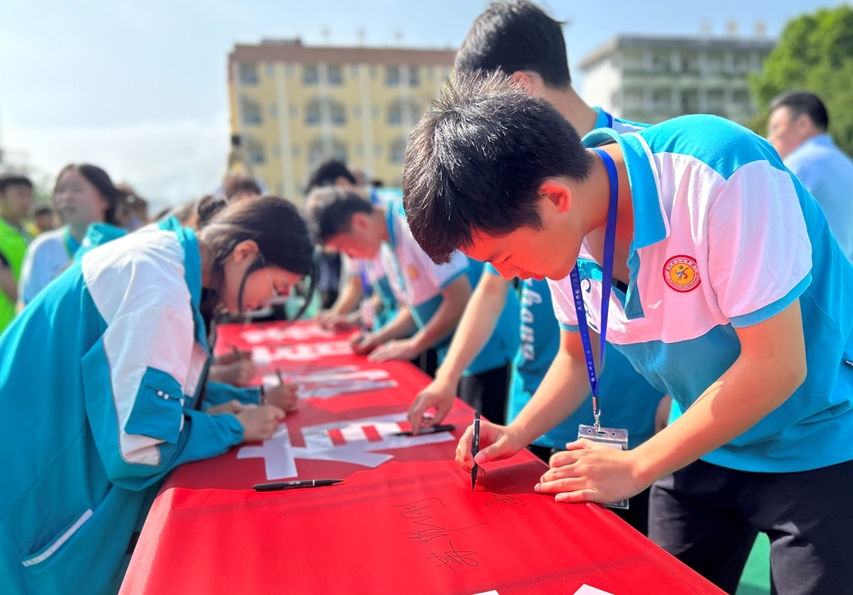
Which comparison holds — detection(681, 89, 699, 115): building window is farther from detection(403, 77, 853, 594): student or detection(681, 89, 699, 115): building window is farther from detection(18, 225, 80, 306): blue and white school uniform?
detection(403, 77, 853, 594): student

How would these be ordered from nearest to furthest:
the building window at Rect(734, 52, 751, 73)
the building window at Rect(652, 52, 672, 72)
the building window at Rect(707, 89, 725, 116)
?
the building window at Rect(652, 52, 672, 72) < the building window at Rect(734, 52, 751, 73) < the building window at Rect(707, 89, 725, 116)

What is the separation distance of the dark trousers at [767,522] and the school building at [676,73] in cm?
3995

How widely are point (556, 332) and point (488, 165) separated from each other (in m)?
1.04

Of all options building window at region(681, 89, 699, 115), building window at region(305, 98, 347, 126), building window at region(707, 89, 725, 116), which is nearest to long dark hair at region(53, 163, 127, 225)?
building window at region(305, 98, 347, 126)

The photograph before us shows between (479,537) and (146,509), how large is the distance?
884 mm

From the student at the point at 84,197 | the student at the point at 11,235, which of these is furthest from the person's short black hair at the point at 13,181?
the student at the point at 84,197

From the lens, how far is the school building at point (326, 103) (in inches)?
1377

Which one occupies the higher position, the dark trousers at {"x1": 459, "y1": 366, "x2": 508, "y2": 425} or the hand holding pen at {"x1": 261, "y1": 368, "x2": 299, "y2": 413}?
the hand holding pen at {"x1": 261, "y1": 368, "x2": 299, "y2": 413}

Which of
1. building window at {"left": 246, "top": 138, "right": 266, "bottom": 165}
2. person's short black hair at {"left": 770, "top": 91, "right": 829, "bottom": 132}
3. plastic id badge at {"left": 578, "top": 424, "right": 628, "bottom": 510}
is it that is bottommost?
plastic id badge at {"left": 578, "top": 424, "right": 628, "bottom": 510}

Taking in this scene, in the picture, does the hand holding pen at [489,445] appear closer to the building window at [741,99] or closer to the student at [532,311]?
the student at [532,311]

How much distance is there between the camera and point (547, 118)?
0.91 meters

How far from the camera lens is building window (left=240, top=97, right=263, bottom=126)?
35.0 meters

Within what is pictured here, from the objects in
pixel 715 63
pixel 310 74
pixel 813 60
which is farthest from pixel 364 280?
pixel 715 63

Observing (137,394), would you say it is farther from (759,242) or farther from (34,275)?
(34,275)
